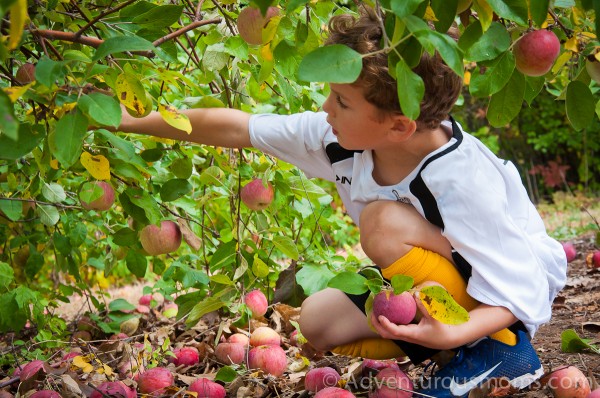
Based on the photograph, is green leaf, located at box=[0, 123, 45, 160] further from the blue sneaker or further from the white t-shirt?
the blue sneaker

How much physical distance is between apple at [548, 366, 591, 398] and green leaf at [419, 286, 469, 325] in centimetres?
A: 43

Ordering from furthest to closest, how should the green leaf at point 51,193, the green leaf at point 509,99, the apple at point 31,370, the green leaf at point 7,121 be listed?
the green leaf at point 51,193
the apple at point 31,370
the green leaf at point 509,99
the green leaf at point 7,121

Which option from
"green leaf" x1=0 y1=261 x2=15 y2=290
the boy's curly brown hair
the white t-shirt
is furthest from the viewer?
"green leaf" x1=0 y1=261 x2=15 y2=290

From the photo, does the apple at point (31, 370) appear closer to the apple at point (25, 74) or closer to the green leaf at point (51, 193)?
the green leaf at point (51, 193)

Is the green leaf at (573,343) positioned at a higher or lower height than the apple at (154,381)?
higher

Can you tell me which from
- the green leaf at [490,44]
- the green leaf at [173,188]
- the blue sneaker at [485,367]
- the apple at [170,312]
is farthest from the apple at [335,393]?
the apple at [170,312]

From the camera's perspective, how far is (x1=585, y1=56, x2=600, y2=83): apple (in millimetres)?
1547

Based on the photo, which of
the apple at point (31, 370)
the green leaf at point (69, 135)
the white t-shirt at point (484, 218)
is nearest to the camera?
the green leaf at point (69, 135)

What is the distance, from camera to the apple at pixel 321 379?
5.94 feet

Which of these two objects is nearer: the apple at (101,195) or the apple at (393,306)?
the apple at (393,306)

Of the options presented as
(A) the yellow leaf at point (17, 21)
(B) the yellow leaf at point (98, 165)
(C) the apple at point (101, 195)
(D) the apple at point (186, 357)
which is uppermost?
(A) the yellow leaf at point (17, 21)

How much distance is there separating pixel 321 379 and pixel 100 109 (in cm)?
96

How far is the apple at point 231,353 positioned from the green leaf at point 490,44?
1144mm

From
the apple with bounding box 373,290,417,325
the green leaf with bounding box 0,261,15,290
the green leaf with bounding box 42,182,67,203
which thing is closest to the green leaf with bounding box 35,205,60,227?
the green leaf with bounding box 42,182,67,203
